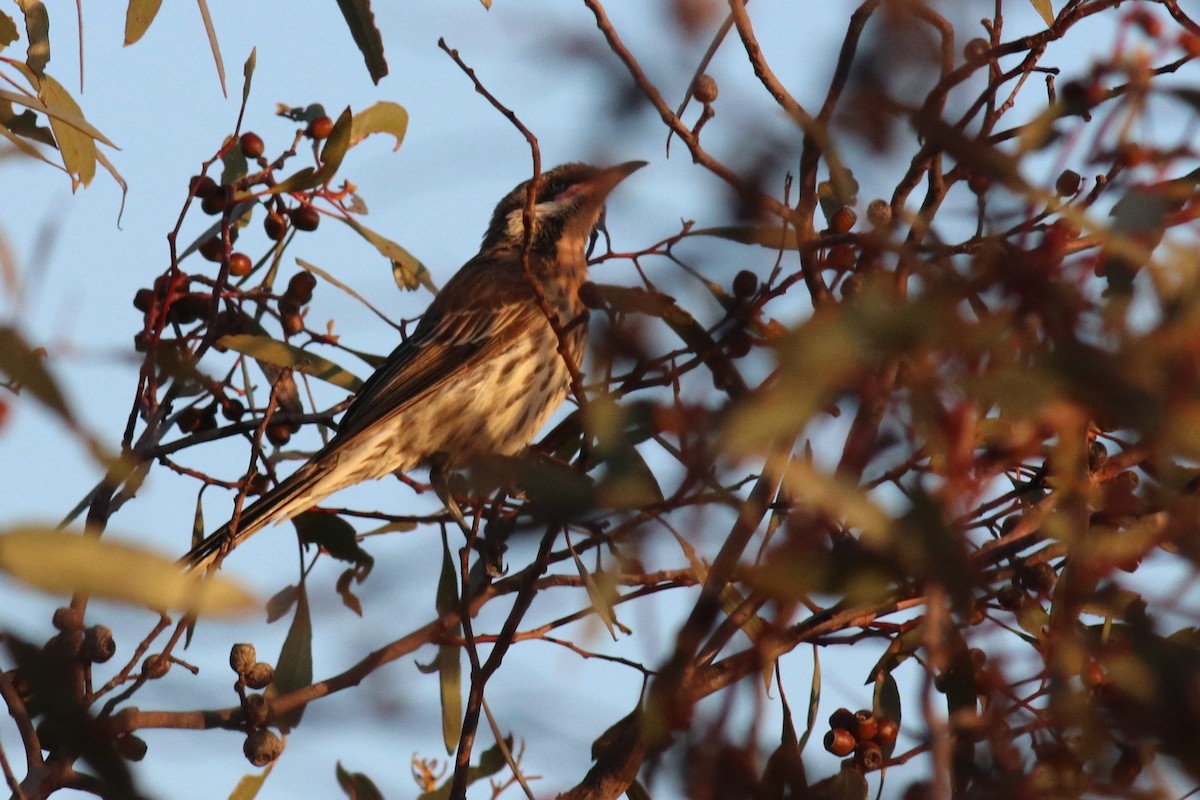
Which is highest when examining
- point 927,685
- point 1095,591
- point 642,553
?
point 642,553

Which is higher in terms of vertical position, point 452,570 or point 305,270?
point 305,270

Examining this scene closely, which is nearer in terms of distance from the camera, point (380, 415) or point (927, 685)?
point (927, 685)

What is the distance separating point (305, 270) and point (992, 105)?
200cm

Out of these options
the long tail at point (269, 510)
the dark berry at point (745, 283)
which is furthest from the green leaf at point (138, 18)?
the dark berry at point (745, 283)

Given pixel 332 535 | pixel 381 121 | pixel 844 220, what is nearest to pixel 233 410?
pixel 332 535

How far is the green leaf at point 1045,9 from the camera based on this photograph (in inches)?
138

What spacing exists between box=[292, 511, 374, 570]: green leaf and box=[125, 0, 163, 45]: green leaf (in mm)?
1367

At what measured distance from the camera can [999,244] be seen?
5.86 ft

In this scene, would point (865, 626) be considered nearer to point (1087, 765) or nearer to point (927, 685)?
point (1087, 765)

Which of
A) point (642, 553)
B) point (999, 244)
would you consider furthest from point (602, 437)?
point (999, 244)

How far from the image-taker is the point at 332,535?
13.6 ft

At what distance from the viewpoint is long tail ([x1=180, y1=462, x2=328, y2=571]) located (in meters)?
3.95

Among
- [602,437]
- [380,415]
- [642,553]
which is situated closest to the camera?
[602,437]

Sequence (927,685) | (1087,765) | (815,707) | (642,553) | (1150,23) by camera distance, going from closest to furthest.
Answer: (927,685)
(1087,765)
(642,553)
(1150,23)
(815,707)
